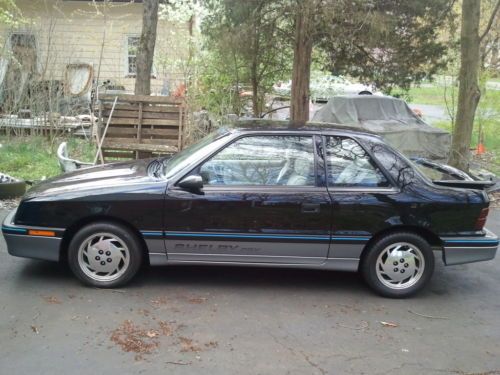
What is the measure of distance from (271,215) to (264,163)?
486 mm

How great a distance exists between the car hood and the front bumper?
29cm

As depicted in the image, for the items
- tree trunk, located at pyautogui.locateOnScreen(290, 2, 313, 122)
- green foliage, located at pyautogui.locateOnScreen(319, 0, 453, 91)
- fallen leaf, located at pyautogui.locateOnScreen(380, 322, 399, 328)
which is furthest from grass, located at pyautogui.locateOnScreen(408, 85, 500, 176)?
fallen leaf, located at pyautogui.locateOnScreen(380, 322, 399, 328)

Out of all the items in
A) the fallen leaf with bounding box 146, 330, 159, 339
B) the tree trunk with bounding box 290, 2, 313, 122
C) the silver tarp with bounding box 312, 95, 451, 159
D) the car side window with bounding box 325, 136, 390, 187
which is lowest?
the fallen leaf with bounding box 146, 330, 159, 339

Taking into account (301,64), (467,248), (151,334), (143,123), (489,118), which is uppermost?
(301,64)

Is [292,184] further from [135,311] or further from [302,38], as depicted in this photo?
[302,38]

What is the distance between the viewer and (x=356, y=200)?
180 inches

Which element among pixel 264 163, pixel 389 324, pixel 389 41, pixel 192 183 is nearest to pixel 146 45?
pixel 389 41

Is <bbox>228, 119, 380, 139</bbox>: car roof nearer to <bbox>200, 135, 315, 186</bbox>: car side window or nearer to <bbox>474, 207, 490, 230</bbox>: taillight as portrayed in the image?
<bbox>200, 135, 315, 186</bbox>: car side window

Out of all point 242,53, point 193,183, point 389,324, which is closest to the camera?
point 389,324

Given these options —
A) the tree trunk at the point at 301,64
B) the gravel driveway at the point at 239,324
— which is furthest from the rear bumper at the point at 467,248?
the tree trunk at the point at 301,64

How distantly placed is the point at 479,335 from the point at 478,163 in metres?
8.70

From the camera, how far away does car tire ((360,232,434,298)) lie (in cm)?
467

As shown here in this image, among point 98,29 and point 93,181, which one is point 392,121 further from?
point 98,29

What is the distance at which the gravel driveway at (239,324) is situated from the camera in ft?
11.7
